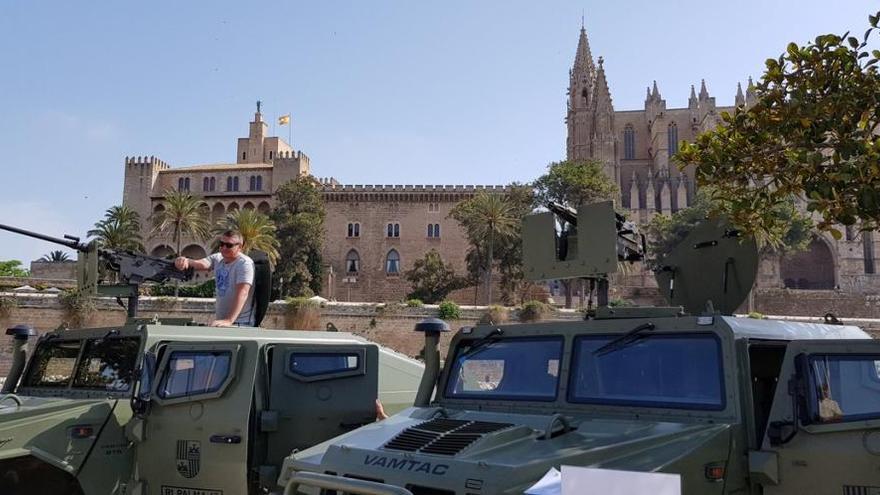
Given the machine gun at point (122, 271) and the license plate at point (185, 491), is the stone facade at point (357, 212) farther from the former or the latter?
the license plate at point (185, 491)

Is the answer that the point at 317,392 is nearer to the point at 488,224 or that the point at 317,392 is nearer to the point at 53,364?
the point at 53,364

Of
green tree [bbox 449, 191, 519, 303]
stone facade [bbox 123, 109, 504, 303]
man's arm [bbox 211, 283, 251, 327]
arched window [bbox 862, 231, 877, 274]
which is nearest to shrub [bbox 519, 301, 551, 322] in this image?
green tree [bbox 449, 191, 519, 303]

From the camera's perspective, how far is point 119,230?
52.8m

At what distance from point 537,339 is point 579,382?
0.49 meters

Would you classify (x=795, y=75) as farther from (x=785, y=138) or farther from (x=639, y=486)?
(x=639, y=486)

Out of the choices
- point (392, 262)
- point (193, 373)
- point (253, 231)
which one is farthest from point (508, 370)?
point (392, 262)

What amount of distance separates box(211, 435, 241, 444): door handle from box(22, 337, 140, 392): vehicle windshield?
1085mm

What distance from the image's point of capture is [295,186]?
6322 centimetres

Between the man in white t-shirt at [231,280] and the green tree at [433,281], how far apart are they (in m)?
48.6

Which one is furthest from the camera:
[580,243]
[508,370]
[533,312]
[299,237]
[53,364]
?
[299,237]

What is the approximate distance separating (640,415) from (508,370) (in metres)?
1.10

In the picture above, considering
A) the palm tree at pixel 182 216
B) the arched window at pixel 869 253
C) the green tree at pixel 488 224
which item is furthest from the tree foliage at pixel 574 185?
the arched window at pixel 869 253

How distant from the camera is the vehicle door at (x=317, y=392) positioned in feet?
22.6

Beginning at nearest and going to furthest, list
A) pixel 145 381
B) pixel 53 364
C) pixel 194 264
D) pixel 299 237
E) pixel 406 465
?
1. pixel 406 465
2. pixel 145 381
3. pixel 53 364
4. pixel 194 264
5. pixel 299 237
